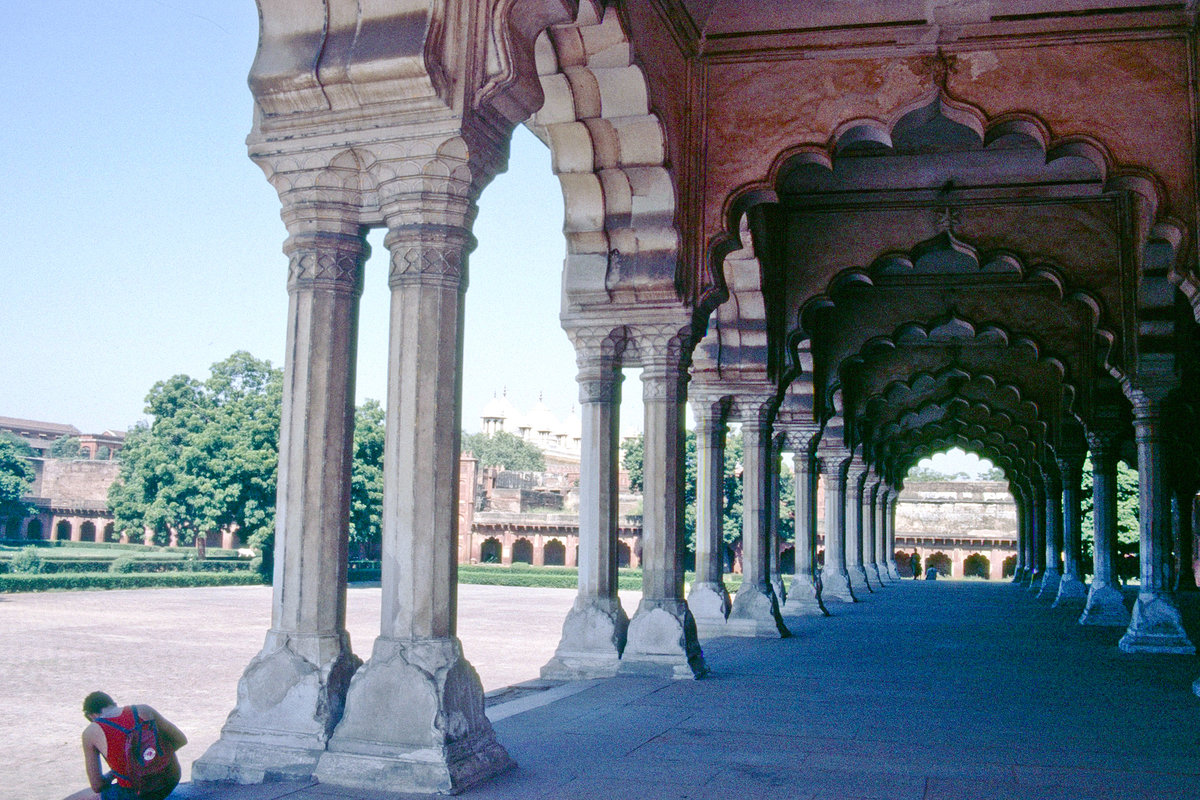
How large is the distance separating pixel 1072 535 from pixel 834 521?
508 centimetres

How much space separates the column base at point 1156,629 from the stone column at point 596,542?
23.1 ft

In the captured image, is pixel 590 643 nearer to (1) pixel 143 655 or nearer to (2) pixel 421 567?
(2) pixel 421 567

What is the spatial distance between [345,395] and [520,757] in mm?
2239

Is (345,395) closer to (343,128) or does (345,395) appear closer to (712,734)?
(343,128)

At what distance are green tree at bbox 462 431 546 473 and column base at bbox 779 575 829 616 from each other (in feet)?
282

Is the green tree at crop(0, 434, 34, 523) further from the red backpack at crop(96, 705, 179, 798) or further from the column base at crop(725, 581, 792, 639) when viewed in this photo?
the red backpack at crop(96, 705, 179, 798)

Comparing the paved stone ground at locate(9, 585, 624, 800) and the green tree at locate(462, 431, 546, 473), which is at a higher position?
the green tree at locate(462, 431, 546, 473)

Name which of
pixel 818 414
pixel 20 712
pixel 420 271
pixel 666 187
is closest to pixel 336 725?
pixel 420 271

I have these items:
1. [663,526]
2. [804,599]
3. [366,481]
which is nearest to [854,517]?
[804,599]

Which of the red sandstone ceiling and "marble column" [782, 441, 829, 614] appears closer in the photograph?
the red sandstone ceiling

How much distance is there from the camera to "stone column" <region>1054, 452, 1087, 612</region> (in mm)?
23719

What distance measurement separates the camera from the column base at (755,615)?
14.6m

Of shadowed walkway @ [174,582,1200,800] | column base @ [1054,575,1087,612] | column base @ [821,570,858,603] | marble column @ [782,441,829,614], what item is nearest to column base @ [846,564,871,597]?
column base @ [821,570,858,603]

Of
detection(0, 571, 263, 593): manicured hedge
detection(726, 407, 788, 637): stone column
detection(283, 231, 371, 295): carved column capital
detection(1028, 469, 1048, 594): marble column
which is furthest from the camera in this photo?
detection(0, 571, 263, 593): manicured hedge
